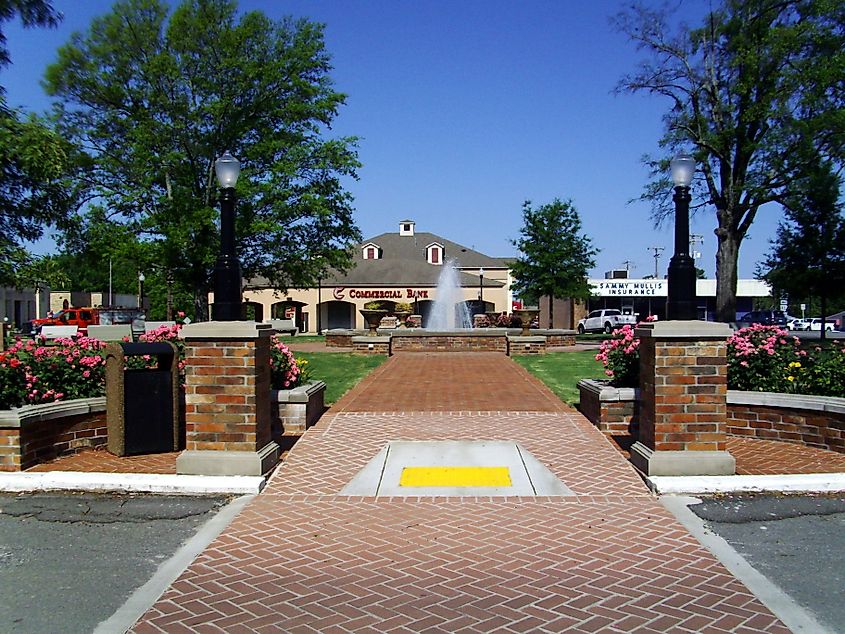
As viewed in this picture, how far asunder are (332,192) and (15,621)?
2501cm

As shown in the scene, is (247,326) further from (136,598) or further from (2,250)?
(2,250)

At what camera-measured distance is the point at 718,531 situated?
18.3ft

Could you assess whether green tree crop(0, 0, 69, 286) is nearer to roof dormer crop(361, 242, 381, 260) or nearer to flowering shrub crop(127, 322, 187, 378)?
flowering shrub crop(127, 322, 187, 378)

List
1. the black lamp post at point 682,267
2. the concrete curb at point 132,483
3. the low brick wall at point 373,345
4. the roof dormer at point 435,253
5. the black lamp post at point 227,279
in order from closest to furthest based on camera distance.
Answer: the concrete curb at point 132,483 < the black lamp post at point 682,267 < the black lamp post at point 227,279 < the low brick wall at point 373,345 < the roof dormer at point 435,253

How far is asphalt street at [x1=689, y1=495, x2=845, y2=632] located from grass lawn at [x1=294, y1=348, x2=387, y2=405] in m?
6.66

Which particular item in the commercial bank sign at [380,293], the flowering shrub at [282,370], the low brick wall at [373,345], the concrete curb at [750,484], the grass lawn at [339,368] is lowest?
the concrete curb at [750,484]

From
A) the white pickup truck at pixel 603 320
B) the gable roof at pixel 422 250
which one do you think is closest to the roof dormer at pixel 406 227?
the gable roof at pixel 422 250

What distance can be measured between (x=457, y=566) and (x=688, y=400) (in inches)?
119

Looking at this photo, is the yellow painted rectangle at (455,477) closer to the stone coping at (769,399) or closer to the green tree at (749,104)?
the stone coping at (769,399)

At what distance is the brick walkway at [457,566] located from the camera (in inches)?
161

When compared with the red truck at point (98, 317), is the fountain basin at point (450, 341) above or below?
below

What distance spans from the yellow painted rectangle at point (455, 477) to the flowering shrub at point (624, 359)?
9.16 feet

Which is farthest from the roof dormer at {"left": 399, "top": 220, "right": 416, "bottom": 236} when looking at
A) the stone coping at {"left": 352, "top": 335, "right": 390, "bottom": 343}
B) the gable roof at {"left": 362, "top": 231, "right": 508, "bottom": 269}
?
the stone coping at {"left": 352, "top": 335, "right": 390, "bottom": 343}

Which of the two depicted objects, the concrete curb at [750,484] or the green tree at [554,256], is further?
the green tree at [554,256]
